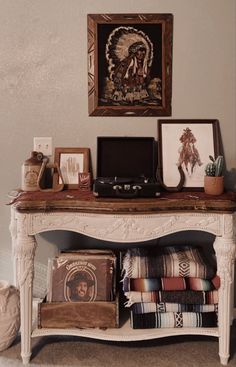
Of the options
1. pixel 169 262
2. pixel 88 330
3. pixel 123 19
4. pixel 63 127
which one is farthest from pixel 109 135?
pixel 88 330

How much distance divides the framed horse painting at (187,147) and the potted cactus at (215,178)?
0.18 metres

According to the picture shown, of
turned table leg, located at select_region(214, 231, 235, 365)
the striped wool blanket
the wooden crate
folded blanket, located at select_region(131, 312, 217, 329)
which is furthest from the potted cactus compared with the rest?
the wooden crate

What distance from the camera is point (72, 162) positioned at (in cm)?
211

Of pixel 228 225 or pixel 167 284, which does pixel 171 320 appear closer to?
pixel 167 284

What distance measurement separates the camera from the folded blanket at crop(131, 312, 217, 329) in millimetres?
1822

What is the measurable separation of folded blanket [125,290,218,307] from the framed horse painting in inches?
23.1

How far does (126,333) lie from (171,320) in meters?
0.24

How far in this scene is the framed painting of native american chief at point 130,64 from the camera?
204 cm

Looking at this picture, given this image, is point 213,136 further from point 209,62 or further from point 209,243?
point 209,243

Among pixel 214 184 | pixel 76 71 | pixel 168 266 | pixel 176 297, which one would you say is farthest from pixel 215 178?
pixel 76 71

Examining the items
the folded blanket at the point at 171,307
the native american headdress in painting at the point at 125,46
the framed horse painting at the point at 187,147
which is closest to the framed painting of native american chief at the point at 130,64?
the native american headdress in painting at the point at 125,46

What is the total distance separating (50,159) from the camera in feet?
7.07

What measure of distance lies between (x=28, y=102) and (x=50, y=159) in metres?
0.36

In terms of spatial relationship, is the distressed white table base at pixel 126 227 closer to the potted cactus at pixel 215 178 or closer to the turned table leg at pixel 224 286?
the turned table leg at pixel 224 286
